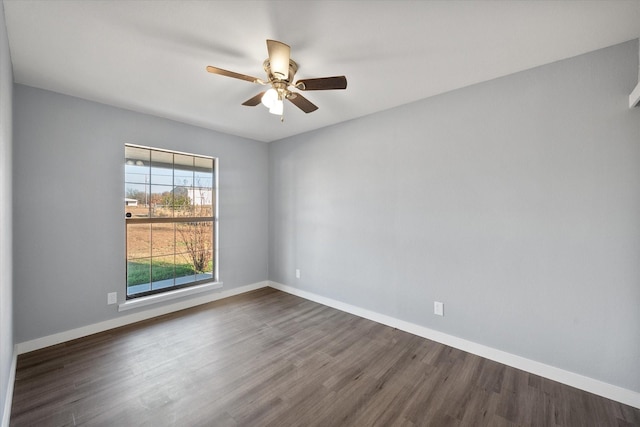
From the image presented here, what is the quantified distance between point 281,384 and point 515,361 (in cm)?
195

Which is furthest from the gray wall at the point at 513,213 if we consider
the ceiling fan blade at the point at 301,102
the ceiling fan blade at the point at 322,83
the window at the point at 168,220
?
the window at the point at 168,220

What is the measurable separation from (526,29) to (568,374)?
97.9 inches

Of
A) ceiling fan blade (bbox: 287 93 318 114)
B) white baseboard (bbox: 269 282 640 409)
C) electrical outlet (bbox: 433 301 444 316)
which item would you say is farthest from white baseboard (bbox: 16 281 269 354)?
ceiling fan blade (bbox: 287 93 318 114)

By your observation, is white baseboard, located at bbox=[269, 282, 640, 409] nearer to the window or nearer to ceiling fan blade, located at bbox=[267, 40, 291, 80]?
the window

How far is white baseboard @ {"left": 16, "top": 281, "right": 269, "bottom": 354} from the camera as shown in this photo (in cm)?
240

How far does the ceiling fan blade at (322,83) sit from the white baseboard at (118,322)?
3.11 meters

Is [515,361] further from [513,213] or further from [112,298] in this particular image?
[112,298]

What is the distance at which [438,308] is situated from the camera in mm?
2584

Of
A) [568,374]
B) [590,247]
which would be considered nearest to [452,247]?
[590,247]

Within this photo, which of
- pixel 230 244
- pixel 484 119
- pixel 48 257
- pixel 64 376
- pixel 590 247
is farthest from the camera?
pixel 230 244

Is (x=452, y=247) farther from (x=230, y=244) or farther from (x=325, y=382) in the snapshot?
(x=230, y=244)

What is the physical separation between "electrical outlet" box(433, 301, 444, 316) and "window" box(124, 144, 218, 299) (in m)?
2.97

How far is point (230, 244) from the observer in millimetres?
3928

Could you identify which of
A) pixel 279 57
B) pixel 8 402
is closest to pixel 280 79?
pixel 279 57
